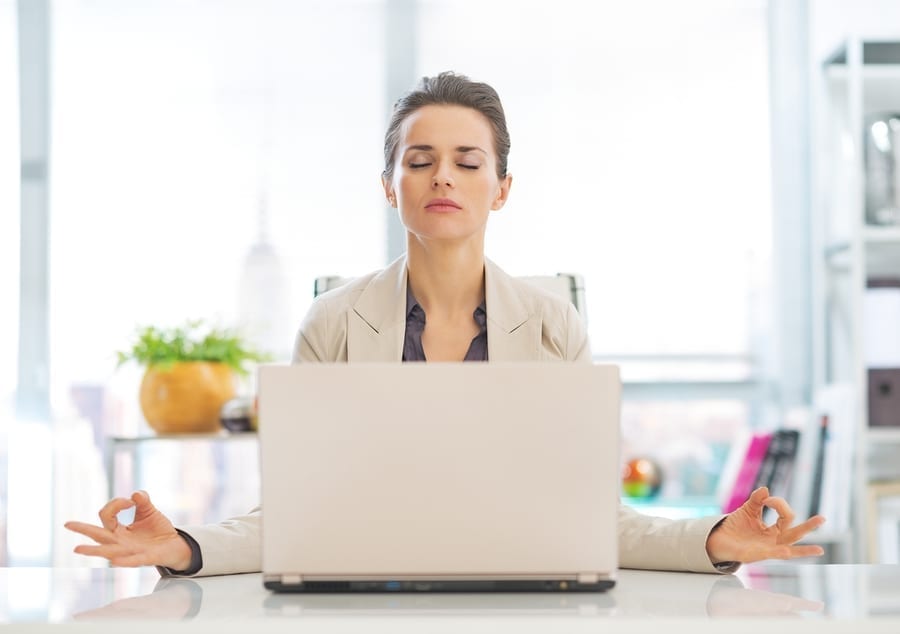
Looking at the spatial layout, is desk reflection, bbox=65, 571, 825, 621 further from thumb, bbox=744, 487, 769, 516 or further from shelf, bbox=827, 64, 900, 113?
shelf, bbox=827, 64, 900, 113

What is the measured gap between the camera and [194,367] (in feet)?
8.99

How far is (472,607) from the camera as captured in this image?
935 mm

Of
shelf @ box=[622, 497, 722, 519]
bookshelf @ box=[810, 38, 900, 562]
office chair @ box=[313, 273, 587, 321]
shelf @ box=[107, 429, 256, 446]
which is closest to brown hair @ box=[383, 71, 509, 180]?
office chair @ box=[313, 273, 587, 321]

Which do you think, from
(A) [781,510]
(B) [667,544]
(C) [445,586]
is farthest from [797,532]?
(C) [445,586]

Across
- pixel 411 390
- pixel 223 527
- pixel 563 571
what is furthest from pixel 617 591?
pixel 223 527

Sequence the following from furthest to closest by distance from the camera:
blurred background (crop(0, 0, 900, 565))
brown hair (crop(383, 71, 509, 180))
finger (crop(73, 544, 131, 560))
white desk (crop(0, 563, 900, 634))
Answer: blurred background (crop(0, 0, 900, 565)) → brown hair (crop(383, 71, 509, 180)) → finger (crop(73, 544, 131, 560)) → white desk (crop(0, 563, 900, 634))

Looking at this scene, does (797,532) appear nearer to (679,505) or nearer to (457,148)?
(457,148)

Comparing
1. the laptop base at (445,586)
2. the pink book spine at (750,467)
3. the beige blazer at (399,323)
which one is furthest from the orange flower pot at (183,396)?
the laptop base at (445,586)

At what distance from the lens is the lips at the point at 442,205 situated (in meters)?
1.68

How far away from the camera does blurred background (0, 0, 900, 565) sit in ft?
11.0

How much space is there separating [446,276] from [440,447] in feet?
2.78

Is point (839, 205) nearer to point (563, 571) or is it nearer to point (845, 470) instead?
point (845, 470)

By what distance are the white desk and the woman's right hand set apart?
26 mm

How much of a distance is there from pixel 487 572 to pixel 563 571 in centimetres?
7
